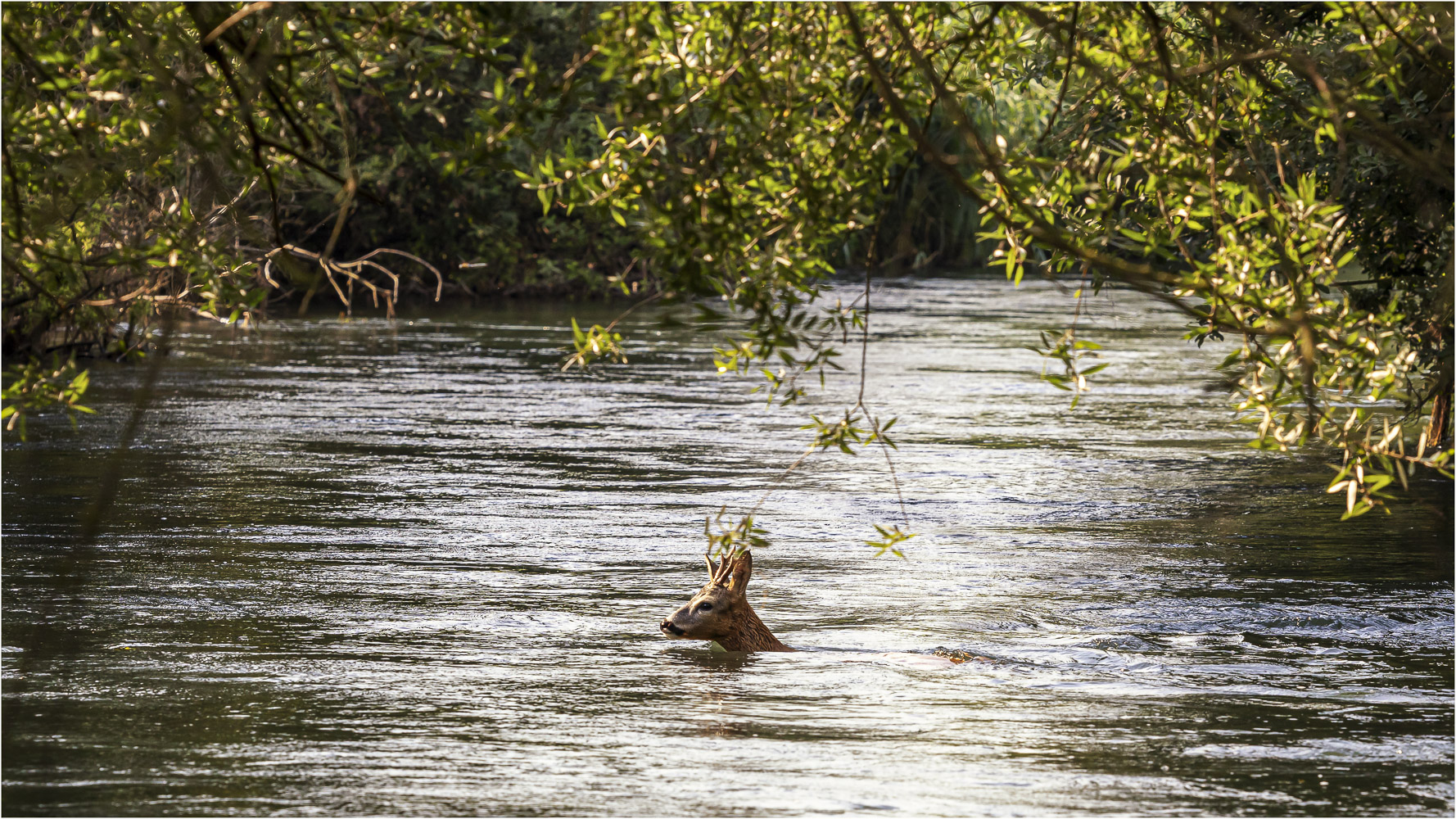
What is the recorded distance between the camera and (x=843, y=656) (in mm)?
10062

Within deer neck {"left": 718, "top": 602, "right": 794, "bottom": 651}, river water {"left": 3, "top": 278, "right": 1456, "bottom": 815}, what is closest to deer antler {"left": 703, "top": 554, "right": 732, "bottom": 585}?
deer neck {"left": 718, "top": 602, "right": 794, "bottom": 651}

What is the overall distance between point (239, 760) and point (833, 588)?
5.02m

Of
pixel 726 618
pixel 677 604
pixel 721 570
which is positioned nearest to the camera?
pixel 726 618

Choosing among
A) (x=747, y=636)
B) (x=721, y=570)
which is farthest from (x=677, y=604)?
(x=747, y=636)

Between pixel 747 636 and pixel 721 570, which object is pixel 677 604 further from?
pixel 747 636

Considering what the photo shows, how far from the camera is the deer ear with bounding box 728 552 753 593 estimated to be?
10.1m

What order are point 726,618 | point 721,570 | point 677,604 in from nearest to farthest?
point 726,618
point 721,570
point 677,604

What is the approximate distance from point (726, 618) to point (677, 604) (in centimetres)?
139

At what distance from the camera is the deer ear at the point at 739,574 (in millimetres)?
10055

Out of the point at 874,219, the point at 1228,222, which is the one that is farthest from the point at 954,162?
the point at 1228,222

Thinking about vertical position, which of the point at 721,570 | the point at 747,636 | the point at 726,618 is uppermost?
the point at 721,570

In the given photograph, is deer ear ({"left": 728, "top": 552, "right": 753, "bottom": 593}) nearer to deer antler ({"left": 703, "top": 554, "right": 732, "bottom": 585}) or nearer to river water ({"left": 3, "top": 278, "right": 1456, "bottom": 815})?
deer antler ({"left": 703, "top": 554, "right": 732, "bottom": 585})

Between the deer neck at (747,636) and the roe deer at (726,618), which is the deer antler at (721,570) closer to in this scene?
the roe deer at (726,618)

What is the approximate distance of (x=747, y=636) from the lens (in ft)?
33.2
